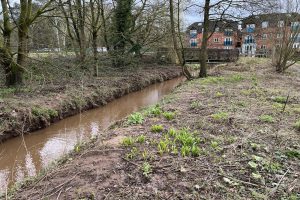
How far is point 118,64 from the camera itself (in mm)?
18750

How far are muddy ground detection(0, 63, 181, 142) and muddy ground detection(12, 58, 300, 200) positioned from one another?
7.83ft

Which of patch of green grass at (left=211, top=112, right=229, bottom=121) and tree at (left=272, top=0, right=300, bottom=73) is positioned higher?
tree at (left=272, top=0, right=300, bottom=73)

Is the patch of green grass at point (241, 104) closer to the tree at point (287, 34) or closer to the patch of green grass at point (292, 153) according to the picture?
the patch of green grass at point (292, 153)

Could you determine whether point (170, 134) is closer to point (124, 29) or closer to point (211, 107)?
point (211, 107)

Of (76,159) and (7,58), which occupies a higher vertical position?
(7,58)

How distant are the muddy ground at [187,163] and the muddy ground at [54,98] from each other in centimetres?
239

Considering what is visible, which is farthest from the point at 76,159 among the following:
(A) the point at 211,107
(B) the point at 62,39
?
(B) the point at 62,39

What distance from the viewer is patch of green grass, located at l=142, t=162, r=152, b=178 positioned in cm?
371

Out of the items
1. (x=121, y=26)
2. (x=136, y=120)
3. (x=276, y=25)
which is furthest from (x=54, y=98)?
(x=276, y=25)

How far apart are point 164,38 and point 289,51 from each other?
954cm

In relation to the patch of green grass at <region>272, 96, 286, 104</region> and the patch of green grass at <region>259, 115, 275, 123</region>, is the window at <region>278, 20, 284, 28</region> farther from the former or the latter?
the patch of green grass at <region>259, 115, 275, 123</region>

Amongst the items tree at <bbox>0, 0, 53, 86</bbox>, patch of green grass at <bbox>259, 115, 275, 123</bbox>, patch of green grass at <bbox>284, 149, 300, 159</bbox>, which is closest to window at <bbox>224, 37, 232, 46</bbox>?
tree at <bbox>0, 0, 53, 86</bbox>

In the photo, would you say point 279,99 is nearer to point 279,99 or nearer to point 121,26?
point 279,99

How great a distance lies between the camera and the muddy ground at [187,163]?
3.36 meters
